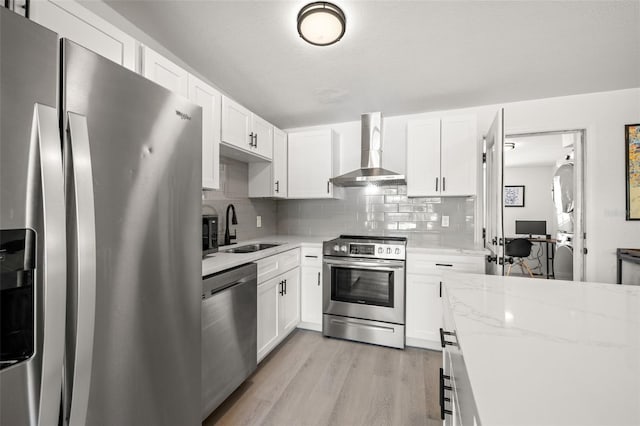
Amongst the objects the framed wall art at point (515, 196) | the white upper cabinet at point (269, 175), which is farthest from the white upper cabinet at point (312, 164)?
the framed wall art at point (515, 196)

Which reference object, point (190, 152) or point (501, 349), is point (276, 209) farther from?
point (501, 349)

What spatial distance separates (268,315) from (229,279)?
78 centimetres

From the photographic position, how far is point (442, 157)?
291cm

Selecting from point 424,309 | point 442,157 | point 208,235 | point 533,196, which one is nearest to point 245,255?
point 208,235

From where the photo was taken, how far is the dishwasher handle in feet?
5.16

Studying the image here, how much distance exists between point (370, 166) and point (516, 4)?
1.77 metres

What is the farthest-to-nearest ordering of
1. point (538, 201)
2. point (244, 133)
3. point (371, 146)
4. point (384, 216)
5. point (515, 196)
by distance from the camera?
point (515, 196), point (538, 201), point (384, 216), point (371, 146), point (244, 133)

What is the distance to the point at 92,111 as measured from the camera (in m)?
0.88

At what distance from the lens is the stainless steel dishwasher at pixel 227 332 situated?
158cm

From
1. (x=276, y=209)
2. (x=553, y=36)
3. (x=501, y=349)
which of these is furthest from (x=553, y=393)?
(x=276, y=209)

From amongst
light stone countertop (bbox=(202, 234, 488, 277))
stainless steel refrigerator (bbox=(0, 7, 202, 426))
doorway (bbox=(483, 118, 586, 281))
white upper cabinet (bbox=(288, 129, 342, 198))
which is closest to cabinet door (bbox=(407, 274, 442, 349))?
light stone countertop (bbox=(202, 234, 488, 277))

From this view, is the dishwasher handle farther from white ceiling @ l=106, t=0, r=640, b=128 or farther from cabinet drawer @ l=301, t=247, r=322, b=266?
white ceiling @ l=106, t=0, r=640, b=128

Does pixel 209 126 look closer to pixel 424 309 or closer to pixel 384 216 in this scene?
pixel 384 216

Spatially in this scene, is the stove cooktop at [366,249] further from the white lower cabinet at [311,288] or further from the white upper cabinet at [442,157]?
the white upper cabinet at [442,157]
